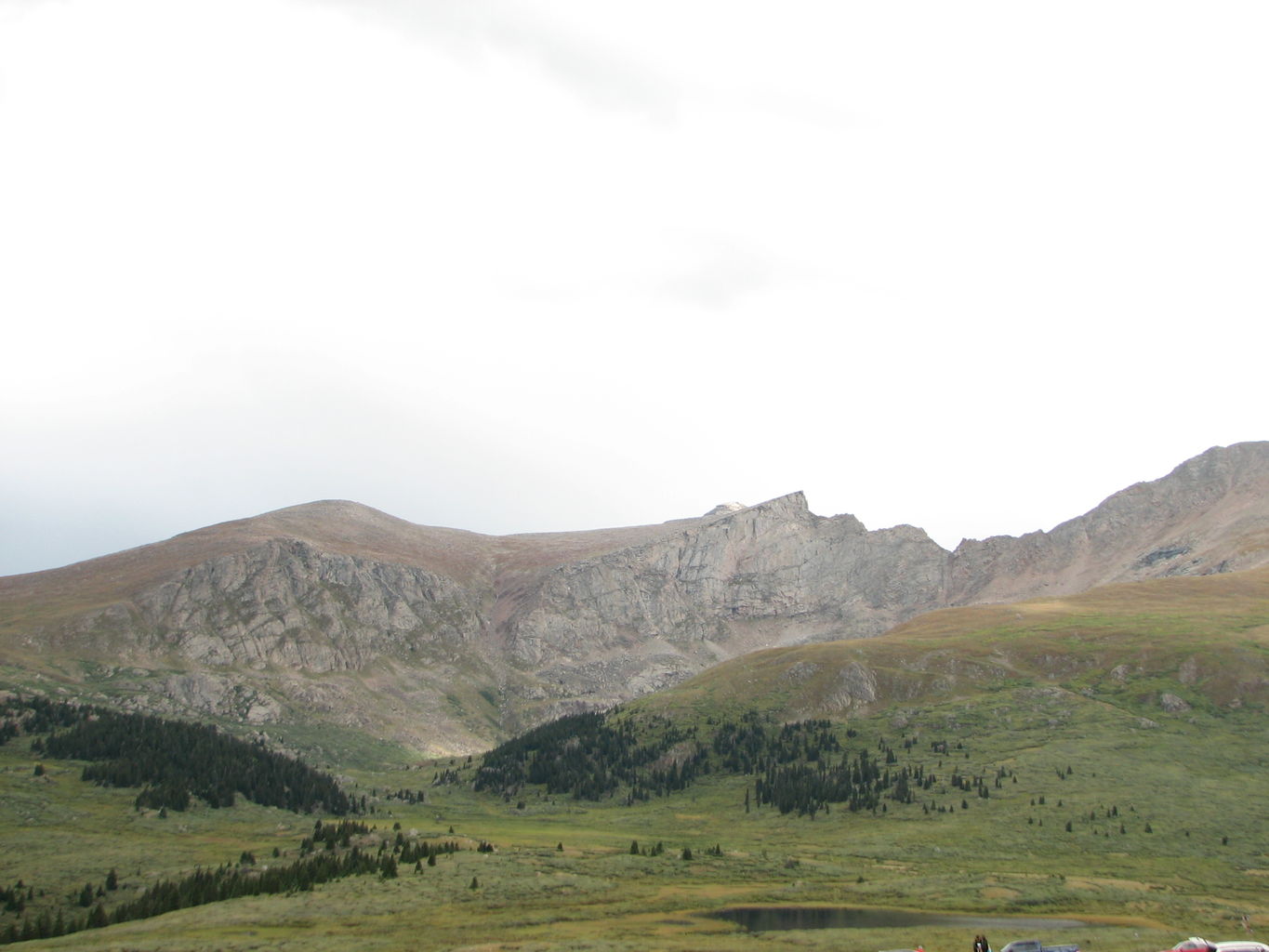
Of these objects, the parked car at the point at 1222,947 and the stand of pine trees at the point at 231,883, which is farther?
the stand of pine trees at the point at 231,883

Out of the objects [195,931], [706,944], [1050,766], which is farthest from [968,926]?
[1050,766]

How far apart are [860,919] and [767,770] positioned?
100 m

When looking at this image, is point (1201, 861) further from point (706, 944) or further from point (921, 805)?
point (706, 944)

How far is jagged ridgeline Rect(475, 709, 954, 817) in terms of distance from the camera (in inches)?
5882

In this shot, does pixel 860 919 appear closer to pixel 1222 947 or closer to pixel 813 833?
pixel 1222 947

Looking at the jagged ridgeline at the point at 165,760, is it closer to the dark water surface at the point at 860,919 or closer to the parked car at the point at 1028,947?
the dark water surface at the point at 860,919

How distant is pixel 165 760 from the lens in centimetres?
14938

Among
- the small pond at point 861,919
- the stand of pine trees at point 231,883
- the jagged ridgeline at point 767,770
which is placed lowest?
the jagged ridgeline at point 767,770

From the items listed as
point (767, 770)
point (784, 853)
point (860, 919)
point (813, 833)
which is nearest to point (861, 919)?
point (860, 919)

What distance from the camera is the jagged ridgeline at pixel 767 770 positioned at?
490ft

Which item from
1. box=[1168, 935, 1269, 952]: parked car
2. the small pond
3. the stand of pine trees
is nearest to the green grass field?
the small pond

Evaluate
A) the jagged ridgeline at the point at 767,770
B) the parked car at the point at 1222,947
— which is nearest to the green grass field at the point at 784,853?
the jagged ridgeline at the point at 767,770

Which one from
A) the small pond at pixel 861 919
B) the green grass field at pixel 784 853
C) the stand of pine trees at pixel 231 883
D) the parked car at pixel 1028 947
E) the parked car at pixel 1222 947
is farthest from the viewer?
the stand of pine trees at pixel 231 883

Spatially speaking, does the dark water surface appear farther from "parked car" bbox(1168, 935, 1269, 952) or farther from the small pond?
"parked car" bbox(1168, 935, 1269, 952)
